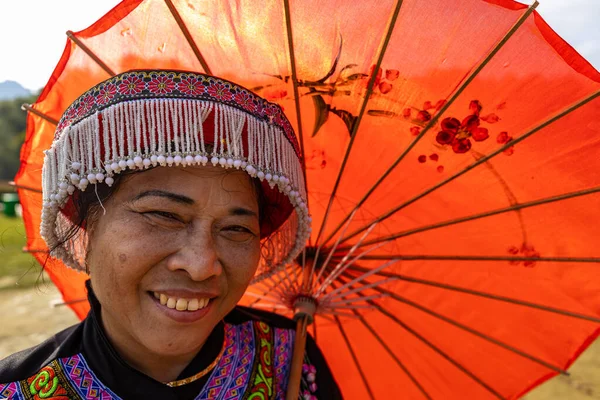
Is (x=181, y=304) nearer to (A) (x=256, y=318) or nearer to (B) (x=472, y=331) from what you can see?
(A) (x=256, y=318)

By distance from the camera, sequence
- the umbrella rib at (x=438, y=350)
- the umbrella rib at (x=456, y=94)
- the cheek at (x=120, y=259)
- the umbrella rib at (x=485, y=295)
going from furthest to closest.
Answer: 1. the umbrella rib at (x=438, y=350)
2. the umbrella rib at (x=485, y=295)
3. the umbrella rib at (x=456, y=94)
4. the cheek at (x=120, y=259)

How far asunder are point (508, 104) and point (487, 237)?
0.56m

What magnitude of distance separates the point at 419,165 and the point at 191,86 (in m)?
0.89

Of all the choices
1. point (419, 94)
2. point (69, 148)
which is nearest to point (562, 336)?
point (419, 94)

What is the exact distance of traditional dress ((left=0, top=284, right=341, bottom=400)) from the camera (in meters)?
1.52

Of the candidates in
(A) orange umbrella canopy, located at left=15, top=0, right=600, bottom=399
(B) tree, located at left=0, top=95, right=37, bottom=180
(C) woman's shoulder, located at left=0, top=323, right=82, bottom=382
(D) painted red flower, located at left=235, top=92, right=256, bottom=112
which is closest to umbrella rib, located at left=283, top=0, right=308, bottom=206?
(A) orange umbrella canopy, located at left=15, top=0, right=600, bottom=399

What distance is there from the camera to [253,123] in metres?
1.51

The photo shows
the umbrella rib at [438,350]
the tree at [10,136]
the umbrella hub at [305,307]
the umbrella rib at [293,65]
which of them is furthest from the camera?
the tree at [10,136]

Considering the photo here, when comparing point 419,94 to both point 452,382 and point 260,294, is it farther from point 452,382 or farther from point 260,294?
point 452,382

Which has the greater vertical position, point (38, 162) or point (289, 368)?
point (38, 162)

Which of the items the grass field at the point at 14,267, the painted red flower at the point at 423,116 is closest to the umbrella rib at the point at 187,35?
the painted red flower at the point at 423,116

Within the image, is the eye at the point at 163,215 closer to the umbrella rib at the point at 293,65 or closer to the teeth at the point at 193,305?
the teeth at the point at 193,305

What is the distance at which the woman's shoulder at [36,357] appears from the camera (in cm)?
154

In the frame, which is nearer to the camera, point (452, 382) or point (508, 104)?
point (508, 104)
